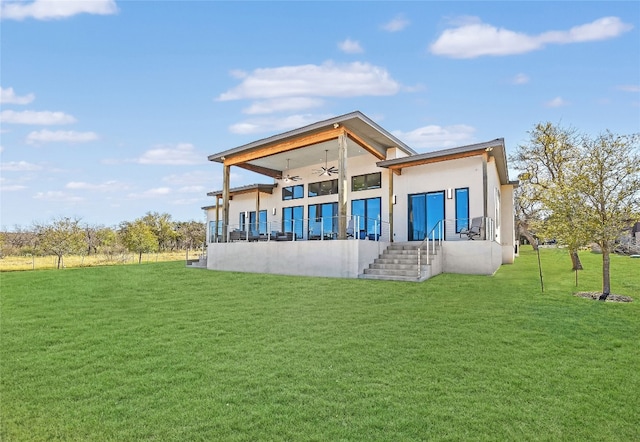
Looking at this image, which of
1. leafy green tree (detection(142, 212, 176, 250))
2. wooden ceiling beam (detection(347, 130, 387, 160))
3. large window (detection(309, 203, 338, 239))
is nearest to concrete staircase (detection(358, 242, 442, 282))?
wooden ceiling beam (detection(347, 130, 387, 160))

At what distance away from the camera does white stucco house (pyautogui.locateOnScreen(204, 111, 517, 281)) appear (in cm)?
1180

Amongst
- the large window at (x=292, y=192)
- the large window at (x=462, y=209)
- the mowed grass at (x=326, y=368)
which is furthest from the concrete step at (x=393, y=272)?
the large window at (x=292, y=192)

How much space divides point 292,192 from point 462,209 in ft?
29.2

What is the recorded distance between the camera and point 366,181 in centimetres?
1608

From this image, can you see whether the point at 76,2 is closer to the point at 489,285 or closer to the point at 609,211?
the point at 489,285

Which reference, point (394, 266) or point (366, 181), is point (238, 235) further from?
point (394, 266)

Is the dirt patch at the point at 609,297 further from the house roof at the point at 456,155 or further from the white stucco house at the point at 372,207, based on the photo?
the house roof at the point at 456,155

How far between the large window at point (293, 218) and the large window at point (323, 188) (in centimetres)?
112

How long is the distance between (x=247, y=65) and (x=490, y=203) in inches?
406

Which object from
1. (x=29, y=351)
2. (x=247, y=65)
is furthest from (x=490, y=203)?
(x=29, y=351)

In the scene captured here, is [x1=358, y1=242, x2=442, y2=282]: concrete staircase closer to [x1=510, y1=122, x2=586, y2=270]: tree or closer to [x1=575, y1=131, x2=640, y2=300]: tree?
[x1=510, y1=122, x2=586, y2=270]: tree

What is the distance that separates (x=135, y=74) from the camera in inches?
525

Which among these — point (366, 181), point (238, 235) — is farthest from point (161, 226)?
point (366, 181)

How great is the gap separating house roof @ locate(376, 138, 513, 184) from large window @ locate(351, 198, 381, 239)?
6.04ft
